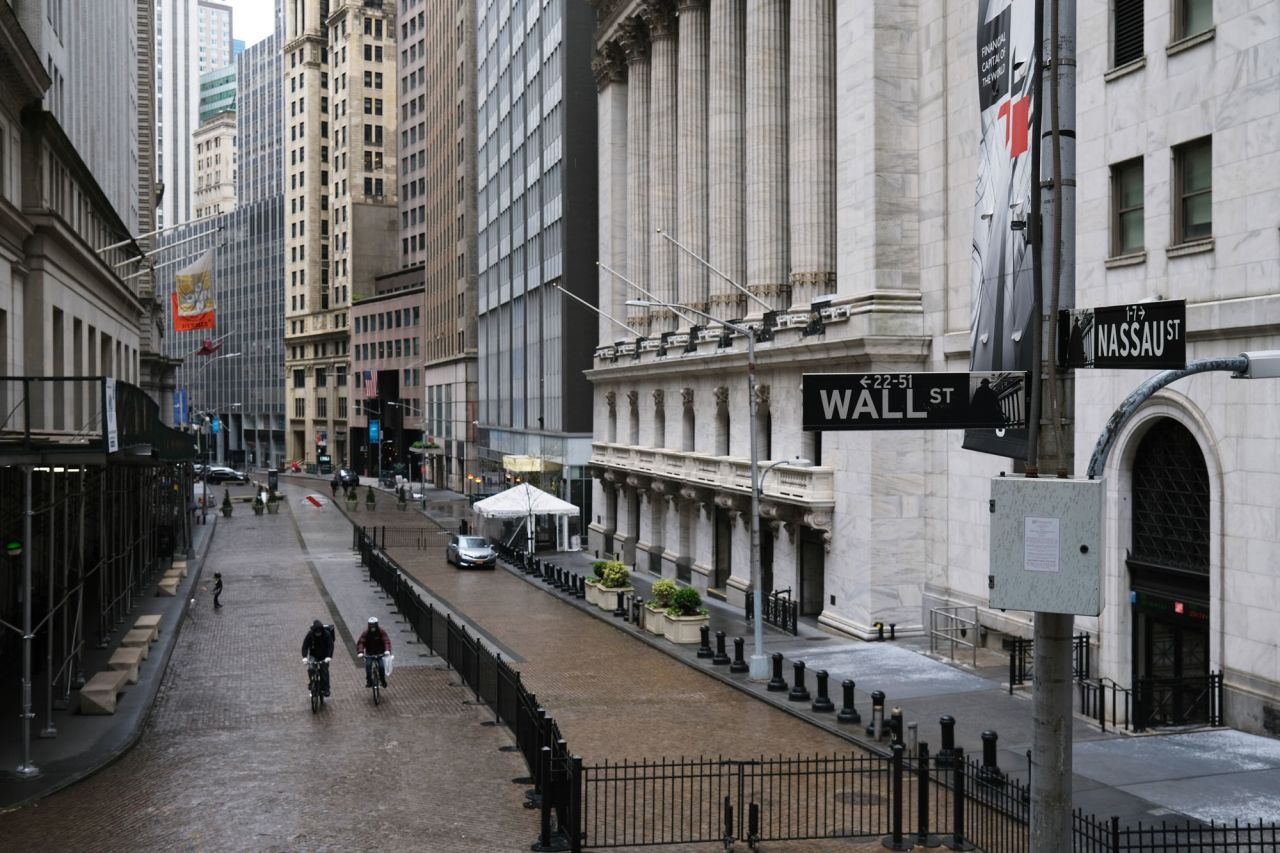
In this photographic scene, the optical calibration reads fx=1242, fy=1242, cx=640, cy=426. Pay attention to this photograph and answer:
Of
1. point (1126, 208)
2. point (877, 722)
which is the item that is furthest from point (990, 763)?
point (1126, 208)

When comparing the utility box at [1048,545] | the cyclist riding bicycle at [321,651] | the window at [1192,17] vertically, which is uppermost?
the window at [1192,17]

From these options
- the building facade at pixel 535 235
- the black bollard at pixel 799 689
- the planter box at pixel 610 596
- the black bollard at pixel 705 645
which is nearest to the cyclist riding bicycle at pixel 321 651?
the black bollard at pixel 799 689

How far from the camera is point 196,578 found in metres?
48.2

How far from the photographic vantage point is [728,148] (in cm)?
4334

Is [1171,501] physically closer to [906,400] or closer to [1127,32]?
[1127,32]

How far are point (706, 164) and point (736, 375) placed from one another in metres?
9.60

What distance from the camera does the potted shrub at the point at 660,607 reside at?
3384 centimetres

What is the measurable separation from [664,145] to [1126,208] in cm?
2743

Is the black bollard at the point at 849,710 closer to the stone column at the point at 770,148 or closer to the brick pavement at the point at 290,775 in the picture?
the brick pavement at the point at 290,775

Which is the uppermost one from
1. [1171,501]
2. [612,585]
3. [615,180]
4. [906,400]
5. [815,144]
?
[615,180]

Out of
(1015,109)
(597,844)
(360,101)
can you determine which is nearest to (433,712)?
(597,844)

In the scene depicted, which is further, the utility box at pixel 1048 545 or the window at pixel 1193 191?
the window at pixel 1193 191

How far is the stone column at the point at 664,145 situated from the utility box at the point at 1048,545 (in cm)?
4038

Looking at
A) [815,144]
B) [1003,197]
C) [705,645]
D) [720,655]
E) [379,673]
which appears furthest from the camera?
[815,144]
